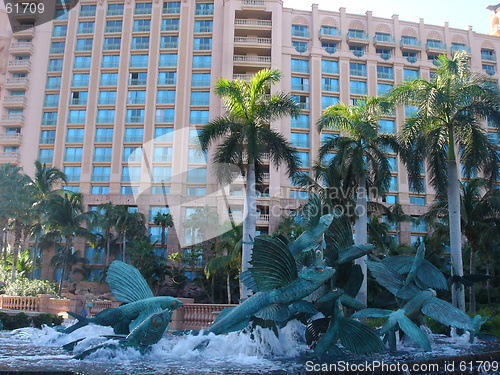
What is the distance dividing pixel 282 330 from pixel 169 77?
4738 cm

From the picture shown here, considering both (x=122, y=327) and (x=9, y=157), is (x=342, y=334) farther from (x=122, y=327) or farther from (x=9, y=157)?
(x=9, y=157)

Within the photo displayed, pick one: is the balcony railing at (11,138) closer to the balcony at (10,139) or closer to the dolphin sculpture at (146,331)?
the balcony at (10,139)

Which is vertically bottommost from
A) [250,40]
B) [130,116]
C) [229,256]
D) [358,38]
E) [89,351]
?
[89,351]

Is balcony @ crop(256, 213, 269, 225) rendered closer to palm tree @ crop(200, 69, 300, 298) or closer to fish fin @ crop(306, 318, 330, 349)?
palm tree @ crop(200, 69, 300, 298)

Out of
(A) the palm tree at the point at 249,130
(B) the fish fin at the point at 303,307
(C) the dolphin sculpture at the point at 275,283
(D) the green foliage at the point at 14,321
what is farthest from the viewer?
(A) the palm tree at the point at 249,130

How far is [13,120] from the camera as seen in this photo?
5328cm

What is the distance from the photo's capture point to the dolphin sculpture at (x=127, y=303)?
929 centimetres

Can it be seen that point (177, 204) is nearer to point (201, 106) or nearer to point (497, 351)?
point (201, 106)

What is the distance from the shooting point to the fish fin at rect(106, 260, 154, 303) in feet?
31.7

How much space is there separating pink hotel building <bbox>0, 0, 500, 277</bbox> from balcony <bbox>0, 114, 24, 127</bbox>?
4.9 inches

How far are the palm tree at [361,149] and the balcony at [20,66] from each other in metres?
44.3

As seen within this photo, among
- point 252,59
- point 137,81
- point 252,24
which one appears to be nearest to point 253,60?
point 252,59

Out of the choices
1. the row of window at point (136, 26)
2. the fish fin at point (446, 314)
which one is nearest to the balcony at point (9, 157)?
the row of window at point (136, 26)

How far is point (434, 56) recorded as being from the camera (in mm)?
57281
